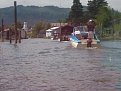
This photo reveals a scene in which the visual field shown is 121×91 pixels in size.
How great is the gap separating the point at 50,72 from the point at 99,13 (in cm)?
11366

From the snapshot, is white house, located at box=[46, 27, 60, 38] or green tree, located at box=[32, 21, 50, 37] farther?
green tree, located at box=[32, 21, 50, 37]

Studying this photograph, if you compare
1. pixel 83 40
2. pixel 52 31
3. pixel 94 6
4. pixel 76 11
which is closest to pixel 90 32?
pixel 83 40

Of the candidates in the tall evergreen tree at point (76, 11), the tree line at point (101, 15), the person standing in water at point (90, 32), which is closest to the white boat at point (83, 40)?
the person standing in water at point (90, 32)

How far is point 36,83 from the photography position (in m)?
17.4


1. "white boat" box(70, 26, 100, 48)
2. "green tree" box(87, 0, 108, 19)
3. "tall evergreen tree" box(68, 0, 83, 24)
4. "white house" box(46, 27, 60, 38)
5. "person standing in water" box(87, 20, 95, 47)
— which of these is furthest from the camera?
"tall evergreen tree" box(68, 0, 83, 24)

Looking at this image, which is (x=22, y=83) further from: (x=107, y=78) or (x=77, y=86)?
(x=107, y=78)

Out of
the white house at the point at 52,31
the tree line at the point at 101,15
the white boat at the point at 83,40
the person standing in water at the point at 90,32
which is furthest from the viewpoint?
the white house at the point at 52,31

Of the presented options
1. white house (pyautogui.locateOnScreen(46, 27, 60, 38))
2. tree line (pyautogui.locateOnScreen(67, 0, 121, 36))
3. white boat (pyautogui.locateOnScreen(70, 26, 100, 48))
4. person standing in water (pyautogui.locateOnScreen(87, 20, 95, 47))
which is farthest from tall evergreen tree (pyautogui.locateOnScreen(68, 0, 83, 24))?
person standing in water (pyautogui.locateOnScreen(87, 20, 95, 47))

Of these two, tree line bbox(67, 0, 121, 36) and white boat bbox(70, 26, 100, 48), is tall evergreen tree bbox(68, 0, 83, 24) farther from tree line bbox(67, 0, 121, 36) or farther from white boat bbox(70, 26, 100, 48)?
white boat bbox(70, 26, 100, 48)

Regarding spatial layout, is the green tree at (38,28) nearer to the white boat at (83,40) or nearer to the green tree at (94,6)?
the green tree at (94,6)

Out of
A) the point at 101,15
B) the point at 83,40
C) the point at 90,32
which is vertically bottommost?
the point at 83,40

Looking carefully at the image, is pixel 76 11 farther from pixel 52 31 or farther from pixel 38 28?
pixel 38 28

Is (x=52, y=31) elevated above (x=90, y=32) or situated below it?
below

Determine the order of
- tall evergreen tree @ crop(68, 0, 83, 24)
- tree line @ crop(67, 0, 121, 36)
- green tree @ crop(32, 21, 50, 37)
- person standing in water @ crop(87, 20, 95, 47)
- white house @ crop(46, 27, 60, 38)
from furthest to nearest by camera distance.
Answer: green tree @ crop(32, 21, 50, 37) → tall evergreen tree @ crop(68, 0, 83, 24) → white house @ crop(46, 27, 60, 38) → tree line @ crop(67, 0, 121, 36) → person standing in water @ crop(87, 20, 95, 47)
